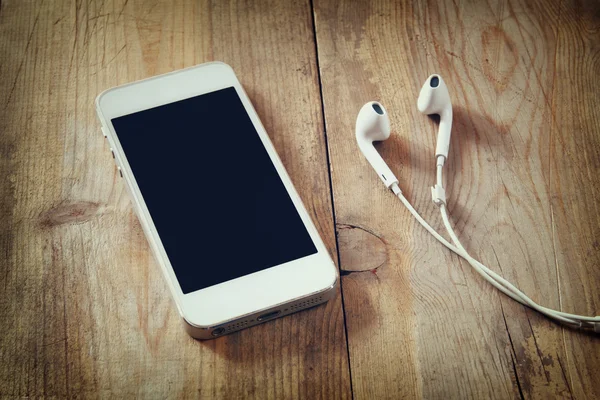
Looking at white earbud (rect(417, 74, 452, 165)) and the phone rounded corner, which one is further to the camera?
white earbud (rect(417, 74, 452, 165))

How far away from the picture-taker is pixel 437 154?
2.63 feet

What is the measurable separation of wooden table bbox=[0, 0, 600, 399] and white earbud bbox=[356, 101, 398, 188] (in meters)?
0.02

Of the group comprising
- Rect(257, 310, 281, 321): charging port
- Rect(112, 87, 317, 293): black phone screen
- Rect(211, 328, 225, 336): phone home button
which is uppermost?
Rect(112, 87, 317, 293): black phone screen

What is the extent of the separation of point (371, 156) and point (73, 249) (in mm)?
391

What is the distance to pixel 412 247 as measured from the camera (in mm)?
763

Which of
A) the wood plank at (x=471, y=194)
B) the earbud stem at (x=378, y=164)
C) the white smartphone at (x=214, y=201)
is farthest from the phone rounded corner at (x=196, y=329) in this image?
the earbud stem at (x=378, y=164)

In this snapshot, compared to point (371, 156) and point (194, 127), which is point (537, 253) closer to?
point (371, 156)

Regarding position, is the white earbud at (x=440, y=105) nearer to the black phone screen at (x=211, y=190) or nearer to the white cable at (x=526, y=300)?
the white cable at (x=526, y=300)

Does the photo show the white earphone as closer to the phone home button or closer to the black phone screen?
the black phone screen

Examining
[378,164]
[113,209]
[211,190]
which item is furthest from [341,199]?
[113,209]

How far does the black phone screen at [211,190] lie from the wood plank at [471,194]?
93 millimetres

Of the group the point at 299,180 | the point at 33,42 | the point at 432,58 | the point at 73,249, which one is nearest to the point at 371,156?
the point at 299,180

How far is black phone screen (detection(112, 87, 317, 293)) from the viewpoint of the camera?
28.4 inches

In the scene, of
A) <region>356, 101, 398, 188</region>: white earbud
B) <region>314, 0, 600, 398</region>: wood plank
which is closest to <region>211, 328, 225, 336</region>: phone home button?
<region>314, 0, 600, 398</region>: wood plank
